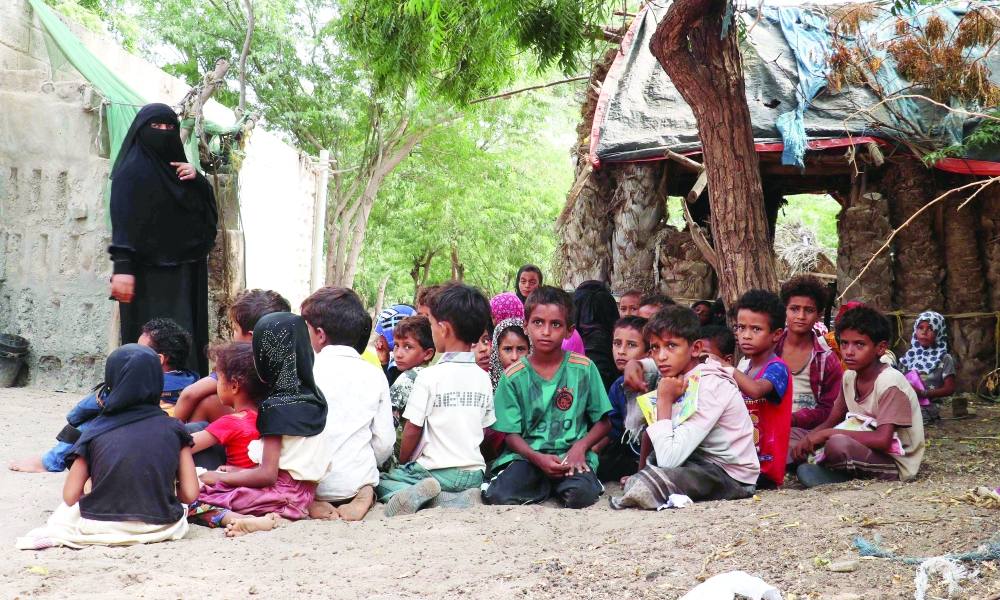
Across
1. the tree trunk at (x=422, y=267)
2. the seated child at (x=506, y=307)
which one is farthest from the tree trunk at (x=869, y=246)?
the tree trunk at (x=422, y=267)

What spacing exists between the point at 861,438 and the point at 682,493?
1091 mm

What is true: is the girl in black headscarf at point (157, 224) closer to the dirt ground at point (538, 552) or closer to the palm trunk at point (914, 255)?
the dirt ground at point (538, 552)

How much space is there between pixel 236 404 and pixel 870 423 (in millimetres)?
3149

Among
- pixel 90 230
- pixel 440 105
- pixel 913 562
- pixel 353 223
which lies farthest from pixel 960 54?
pixel 353 223

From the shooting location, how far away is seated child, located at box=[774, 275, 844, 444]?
532 cm

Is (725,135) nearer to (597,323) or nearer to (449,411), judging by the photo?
(597,323)

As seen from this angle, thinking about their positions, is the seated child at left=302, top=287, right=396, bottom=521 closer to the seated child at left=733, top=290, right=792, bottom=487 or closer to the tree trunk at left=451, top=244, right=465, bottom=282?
the seated child at left=733, top=290, right=792, bottom=487

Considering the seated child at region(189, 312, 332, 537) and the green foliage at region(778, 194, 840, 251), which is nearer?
the seated child at region(189, 312, 332, 537)

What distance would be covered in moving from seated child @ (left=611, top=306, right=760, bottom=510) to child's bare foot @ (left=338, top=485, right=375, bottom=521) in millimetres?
1159

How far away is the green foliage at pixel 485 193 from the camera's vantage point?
21.0 metres

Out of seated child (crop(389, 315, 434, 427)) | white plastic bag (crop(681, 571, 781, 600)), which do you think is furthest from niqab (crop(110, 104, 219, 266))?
white plastic bag (crop(681, 571, 781, 600))

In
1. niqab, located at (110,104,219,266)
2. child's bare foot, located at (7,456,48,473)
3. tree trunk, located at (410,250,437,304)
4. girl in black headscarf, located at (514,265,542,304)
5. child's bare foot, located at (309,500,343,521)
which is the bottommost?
child's bare foot, located at (309,500,343,521)

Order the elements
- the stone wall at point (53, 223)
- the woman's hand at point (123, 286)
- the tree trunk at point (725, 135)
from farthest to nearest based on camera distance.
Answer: the stone wall at point (53, 223)
the woman's hand at point (123, 286)
the tree trunk at point (725, 135)

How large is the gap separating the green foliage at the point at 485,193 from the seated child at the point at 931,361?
1258 cm
